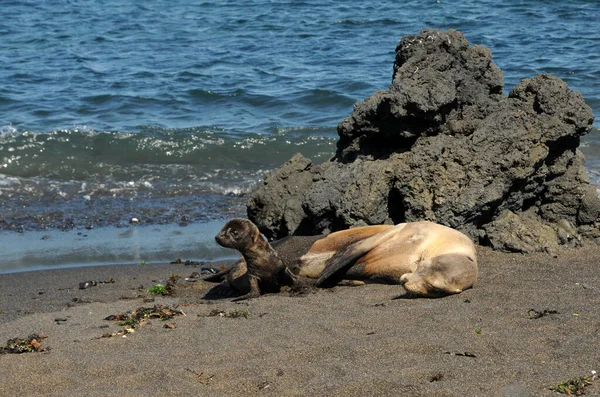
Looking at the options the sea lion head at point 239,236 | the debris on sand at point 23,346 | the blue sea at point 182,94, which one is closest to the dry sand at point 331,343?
the debris on sand at point 23,346

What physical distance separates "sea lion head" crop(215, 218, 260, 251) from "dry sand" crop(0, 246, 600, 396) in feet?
1.87

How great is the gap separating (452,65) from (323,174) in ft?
5.77

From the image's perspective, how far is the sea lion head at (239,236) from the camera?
8.09m

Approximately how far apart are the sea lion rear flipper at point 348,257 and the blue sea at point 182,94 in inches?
96.3

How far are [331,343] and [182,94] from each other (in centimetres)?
1481

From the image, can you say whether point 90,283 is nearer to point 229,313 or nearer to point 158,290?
point 158,290

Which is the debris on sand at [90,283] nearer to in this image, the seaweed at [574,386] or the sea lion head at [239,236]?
the sea lion head at [239,236]

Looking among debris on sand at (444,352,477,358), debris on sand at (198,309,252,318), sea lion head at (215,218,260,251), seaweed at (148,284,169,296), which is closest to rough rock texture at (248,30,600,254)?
sea lion head at (215,218,260,251)

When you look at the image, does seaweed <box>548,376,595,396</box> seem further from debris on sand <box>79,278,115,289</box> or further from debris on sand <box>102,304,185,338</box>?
debris on sand <box>79,278,115,289</box>

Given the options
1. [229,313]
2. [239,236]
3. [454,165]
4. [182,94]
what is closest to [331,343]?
[229,313]

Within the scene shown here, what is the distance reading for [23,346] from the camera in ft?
19.7

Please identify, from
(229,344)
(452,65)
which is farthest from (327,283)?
(452,65)

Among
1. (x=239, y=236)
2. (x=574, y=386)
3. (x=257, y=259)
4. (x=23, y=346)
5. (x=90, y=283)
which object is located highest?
(x=574, y=386)

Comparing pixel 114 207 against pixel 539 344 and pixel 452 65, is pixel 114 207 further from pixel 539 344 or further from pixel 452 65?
pixel 539 344
